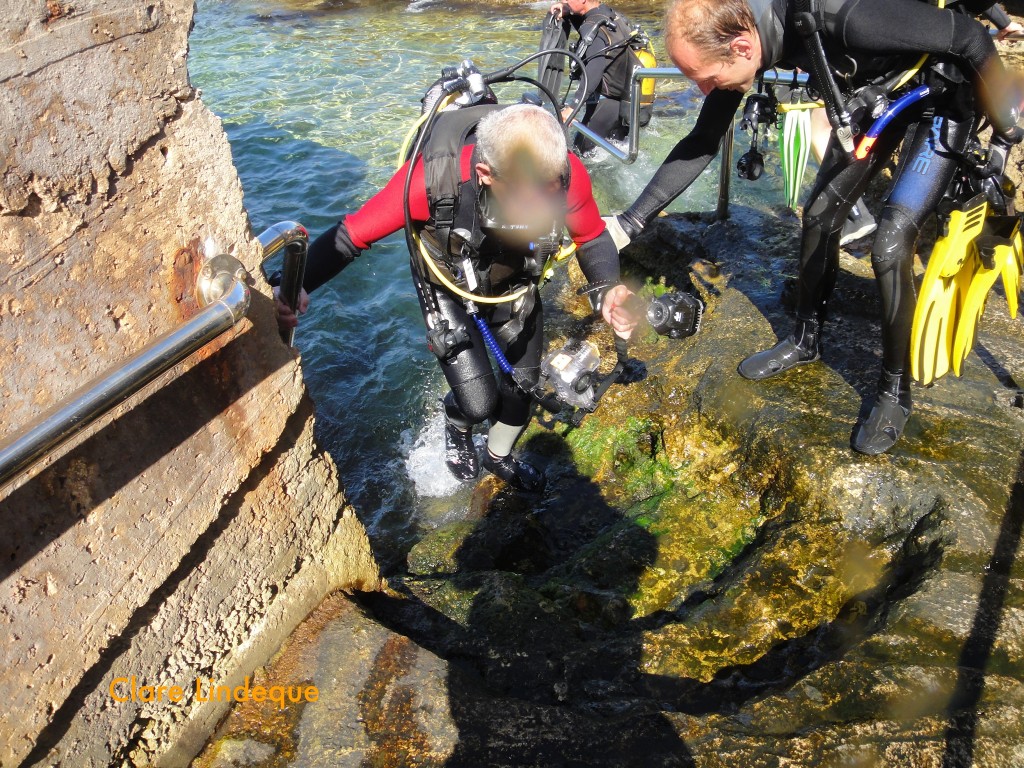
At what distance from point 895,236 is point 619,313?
1.09m

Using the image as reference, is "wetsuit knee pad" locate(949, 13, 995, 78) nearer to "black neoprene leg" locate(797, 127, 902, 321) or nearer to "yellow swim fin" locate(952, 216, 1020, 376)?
"black neoprene leg" locate(797, 127, 902, 321)

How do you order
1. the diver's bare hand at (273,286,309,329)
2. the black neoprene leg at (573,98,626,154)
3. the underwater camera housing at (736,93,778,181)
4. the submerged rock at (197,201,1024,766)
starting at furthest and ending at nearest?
the black neoprene leg at (573,98,626,154), the underwater camera housing at (736,93,778,181), the diver's bare hand at (273,286,309,329), the submerged rock at (197,201,1024,766)

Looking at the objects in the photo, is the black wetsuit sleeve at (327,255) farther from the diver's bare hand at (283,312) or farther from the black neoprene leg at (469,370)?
the diver's bare hand at (283,312)

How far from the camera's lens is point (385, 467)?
14.8 ft

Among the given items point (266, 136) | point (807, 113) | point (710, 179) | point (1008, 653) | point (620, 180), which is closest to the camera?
point (1008, 653)

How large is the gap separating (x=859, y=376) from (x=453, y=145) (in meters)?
2.12

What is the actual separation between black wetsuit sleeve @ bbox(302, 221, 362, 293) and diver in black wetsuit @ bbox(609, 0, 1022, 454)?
143 centimetres

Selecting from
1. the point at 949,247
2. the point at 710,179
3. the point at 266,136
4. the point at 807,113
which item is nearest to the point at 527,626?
the point at 949,247

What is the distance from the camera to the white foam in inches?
167

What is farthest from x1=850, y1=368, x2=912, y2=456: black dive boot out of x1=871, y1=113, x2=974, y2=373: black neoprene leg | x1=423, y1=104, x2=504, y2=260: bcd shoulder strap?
x1=423, y1=104, x2=504, y2=260: bcd shoulder strap

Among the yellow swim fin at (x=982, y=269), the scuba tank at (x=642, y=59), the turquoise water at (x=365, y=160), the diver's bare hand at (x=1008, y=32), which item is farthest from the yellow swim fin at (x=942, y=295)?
the scuba tank at (x=642, y=59)

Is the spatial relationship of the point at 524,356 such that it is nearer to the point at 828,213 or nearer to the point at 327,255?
the point at 327,255

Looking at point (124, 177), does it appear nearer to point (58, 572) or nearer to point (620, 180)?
point (58, 572)

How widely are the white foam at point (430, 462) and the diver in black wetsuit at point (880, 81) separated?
2.24m
